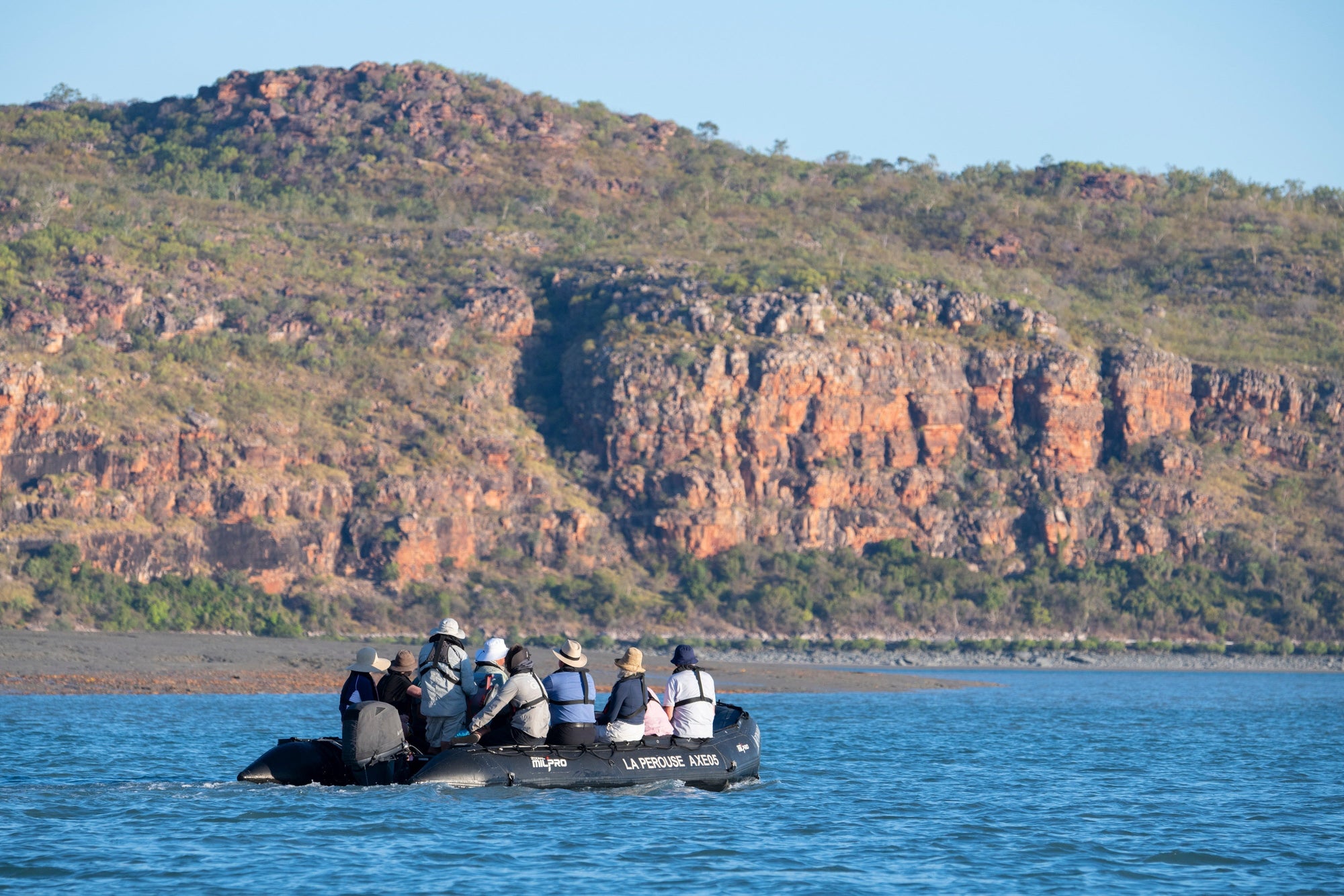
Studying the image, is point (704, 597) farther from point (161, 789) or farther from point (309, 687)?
point (161, 789)

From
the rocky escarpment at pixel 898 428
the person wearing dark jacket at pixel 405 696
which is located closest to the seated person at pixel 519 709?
the person wearing dark jacket at pixel 405 696

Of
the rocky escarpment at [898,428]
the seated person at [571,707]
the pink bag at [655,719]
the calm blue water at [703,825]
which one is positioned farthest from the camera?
the rocky escarpment at [898,428]

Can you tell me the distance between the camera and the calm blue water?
2030 cm

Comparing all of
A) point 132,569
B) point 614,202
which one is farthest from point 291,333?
point 614,202

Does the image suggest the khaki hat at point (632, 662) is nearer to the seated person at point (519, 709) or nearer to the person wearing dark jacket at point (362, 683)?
the seated person at point (519, 709)

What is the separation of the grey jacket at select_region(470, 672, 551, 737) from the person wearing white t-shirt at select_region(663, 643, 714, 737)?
234 centimetres

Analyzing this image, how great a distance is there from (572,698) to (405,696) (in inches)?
102

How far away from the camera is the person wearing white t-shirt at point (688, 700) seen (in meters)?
25.7

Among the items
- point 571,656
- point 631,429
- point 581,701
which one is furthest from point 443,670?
point 631,429

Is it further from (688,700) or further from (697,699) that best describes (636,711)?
(697,699)

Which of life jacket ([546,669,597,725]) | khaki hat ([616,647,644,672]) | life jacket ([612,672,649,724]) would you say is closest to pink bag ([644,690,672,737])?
life jacket ([612,672,649,724])

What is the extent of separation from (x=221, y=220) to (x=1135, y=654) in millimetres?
71530

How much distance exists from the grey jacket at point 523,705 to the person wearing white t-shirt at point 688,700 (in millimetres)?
2338

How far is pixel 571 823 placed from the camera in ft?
77.7
